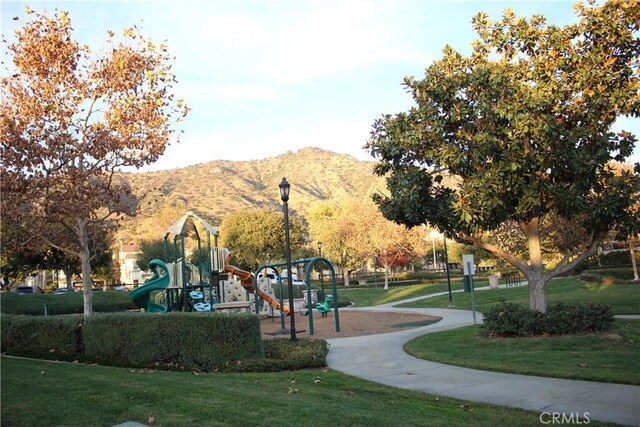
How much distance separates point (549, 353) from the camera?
37.9 ft

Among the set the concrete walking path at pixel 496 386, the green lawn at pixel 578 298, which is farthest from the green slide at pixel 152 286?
the green lawn at pixel 578 298

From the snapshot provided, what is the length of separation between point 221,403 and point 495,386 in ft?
14.7

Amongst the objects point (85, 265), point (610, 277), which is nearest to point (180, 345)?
point (85, 265)

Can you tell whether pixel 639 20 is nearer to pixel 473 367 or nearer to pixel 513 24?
pixel 513 24

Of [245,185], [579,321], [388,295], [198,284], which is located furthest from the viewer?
[245,185]

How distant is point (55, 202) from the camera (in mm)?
17250

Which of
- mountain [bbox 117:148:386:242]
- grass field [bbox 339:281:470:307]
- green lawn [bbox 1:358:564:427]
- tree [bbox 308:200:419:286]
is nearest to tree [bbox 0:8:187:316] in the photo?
green lawn [bbox 1:358:564:427]

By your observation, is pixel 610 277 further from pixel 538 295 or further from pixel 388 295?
pixel 538 295

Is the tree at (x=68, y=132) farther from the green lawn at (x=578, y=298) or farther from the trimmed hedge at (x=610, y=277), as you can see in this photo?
the trimmed hedge at (x=610, y=277)

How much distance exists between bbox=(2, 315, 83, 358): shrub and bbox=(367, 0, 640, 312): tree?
871cm

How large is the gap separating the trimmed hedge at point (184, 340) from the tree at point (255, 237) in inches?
1960

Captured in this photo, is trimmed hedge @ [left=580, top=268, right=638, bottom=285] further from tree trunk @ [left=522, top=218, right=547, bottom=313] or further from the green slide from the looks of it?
the green slide

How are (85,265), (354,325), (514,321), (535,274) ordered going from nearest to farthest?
(514,321)
(535,274)
(85,265)
(354,325)

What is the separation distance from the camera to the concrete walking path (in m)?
7.09
